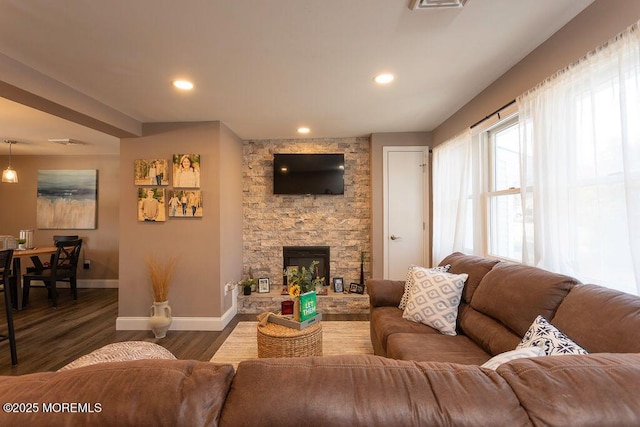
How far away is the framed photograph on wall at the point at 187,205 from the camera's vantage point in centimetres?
323

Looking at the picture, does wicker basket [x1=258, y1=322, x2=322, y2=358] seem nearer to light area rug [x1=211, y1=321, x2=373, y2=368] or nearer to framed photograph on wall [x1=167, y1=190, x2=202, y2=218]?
light area rug [x1=211, y1=321, x2=373, y2=368]

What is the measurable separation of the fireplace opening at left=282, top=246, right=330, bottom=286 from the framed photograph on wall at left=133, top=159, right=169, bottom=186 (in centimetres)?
182

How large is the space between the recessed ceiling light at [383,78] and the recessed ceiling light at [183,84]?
1.57 meters

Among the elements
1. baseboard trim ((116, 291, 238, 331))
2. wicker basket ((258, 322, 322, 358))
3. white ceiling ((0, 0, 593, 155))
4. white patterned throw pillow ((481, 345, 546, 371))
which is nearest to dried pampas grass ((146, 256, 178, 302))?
baseboard trim ((116, 291, 238, 331))

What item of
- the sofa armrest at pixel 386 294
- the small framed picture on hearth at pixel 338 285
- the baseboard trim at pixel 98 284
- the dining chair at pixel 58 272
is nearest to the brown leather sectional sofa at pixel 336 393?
the sofa armrest at pixel 386 294

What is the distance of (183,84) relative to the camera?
232 centimetres

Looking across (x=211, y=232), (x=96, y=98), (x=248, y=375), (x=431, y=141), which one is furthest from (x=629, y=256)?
(x=96, y=98)

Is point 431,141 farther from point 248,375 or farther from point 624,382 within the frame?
point 248,375

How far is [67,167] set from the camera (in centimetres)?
514

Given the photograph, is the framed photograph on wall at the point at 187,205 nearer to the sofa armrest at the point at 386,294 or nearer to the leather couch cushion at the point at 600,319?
the sofa armrest at the point at 386,294

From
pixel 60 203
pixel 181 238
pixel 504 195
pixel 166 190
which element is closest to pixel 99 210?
pixel 60 203

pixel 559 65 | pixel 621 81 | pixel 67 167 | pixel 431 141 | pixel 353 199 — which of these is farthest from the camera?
pixel 67 167

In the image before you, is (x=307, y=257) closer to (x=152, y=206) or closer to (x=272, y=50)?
(x=152, y=206)

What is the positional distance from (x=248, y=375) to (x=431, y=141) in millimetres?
Answer: 3788
